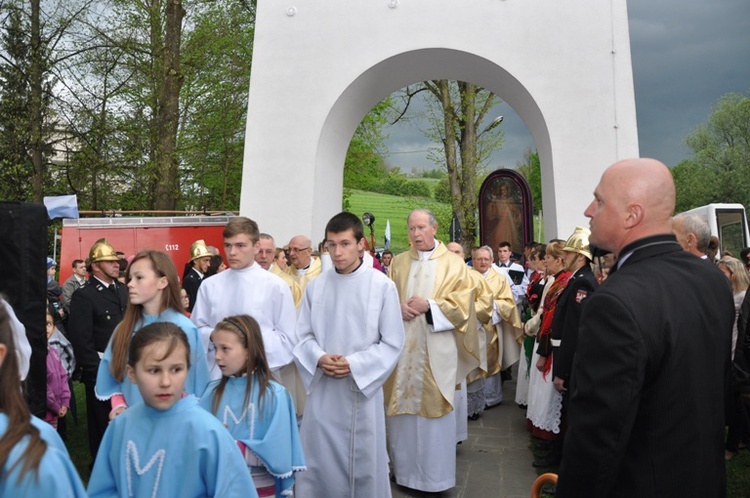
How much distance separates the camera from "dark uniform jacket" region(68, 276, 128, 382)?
5.76m

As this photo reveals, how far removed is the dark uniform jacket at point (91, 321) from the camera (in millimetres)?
5762

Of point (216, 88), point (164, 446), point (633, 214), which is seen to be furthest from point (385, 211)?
point (633, 214)

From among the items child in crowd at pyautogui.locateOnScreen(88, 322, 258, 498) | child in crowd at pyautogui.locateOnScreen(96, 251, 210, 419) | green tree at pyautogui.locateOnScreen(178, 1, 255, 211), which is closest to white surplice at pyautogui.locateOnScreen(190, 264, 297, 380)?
child in crowd at pyautogui.locateOnScreen(96, 251, 210, 419)

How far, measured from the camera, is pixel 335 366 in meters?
4.30

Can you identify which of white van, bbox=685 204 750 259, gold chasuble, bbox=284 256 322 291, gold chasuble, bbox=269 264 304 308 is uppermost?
white van, bbox=685 204 750 259

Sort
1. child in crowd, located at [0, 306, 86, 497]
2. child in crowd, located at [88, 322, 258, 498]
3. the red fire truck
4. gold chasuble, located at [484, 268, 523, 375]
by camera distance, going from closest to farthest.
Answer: child in crowd, located at [0, 306, 86, 497], child in crowd, located at [88, 322, 258, 498], gold chasuble, located at [484, 268, 523, 375], the red fire truck

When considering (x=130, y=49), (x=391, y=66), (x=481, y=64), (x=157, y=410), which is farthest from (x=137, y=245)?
(x=157, y=410)

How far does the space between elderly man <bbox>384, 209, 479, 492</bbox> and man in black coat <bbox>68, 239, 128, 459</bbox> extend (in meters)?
2.45

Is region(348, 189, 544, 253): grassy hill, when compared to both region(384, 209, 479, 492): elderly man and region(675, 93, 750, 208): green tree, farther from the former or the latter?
region(384, 209, 479, 492): elderly man

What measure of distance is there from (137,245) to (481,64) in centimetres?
814

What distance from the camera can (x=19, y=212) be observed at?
11.9 feet

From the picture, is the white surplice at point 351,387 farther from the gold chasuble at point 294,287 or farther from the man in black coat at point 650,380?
the man in black coat at point 650,380

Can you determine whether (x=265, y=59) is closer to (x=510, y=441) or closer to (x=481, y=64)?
(x=481, y=64)

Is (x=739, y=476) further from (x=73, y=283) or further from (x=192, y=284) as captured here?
(x=73, y=283)
